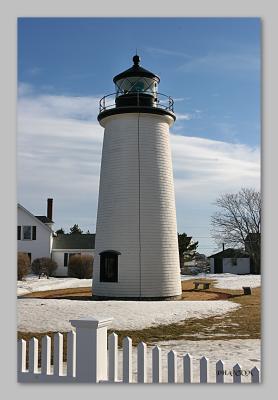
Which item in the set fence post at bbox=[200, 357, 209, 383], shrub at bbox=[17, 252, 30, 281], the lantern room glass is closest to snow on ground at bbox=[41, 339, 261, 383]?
fence post at bbox=[200, 357, 209, 383]

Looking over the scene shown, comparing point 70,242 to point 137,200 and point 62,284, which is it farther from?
point 137,200

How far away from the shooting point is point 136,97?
1104 cm

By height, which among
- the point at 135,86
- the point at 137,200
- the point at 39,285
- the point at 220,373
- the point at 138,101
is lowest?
the point at 39,285

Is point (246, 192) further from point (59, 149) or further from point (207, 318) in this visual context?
point (59, 149)

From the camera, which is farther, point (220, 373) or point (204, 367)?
point (220, 373)

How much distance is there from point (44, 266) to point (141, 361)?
13.5 meters

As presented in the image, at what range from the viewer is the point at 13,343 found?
218 inches

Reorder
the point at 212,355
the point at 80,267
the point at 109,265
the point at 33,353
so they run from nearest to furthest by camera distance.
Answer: the point at 33,353, the point at 212,355, the point at 109,265, the point at 80,267

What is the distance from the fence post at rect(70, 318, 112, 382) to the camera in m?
4.34

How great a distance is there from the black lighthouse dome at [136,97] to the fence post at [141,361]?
6205mm

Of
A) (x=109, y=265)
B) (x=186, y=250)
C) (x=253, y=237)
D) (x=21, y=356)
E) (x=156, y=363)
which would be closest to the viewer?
(x=156, y=363)

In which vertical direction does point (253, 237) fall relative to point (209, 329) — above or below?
above

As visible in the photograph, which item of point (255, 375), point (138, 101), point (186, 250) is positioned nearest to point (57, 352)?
point (255, 375)

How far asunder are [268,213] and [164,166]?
18.8 ft
